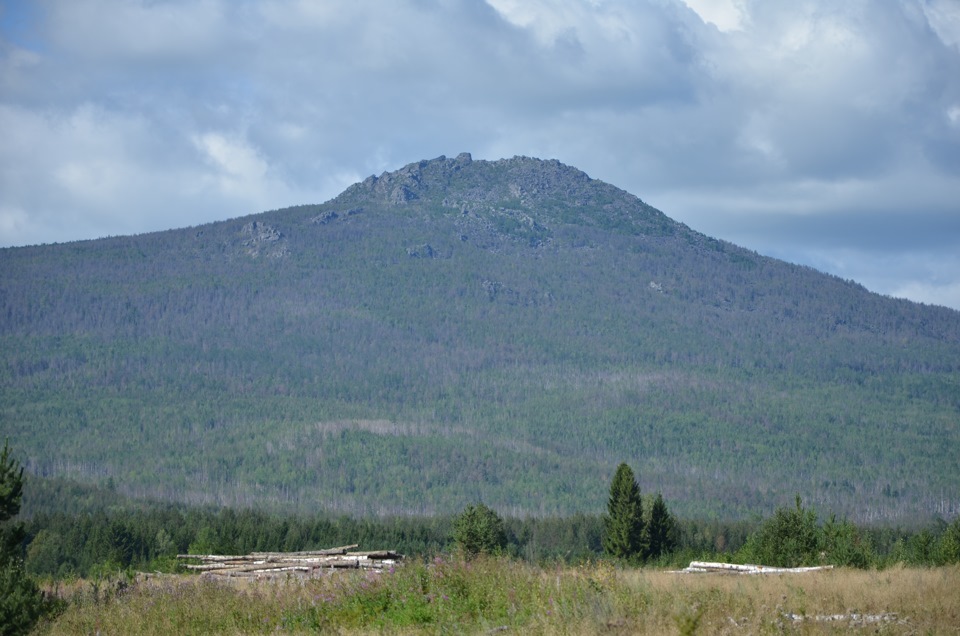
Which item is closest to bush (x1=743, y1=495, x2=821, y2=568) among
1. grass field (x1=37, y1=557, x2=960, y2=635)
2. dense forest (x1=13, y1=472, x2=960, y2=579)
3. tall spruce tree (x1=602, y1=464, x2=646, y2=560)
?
dense forest (x1=13, y1=472, x2=960, y2=579)

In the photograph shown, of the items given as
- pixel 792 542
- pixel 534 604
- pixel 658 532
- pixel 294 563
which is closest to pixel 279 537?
pixel 658 532

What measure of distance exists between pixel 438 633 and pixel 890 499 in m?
189

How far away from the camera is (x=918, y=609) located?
1766 cm

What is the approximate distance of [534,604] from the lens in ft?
59.6

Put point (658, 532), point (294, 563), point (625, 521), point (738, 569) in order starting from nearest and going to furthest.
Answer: point (738, 569) < point (294, 563) < point (625, 521) < point (658, 532)

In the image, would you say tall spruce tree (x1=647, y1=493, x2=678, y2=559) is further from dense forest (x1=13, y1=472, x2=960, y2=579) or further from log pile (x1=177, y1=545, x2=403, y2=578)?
log pile (x1=177, y1=545, x2=403, y2=578)

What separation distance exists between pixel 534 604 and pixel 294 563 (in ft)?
41.7

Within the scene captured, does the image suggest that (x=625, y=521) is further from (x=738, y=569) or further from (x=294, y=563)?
(x=294, y=563)

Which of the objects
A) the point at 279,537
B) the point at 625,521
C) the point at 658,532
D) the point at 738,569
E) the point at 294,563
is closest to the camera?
the point at 738,569

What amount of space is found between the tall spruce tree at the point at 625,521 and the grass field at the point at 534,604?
43944mm

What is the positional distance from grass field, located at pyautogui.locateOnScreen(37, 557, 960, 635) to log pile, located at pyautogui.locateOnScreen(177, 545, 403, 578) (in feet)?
11.5

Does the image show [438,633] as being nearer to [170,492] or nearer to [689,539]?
[689,539]

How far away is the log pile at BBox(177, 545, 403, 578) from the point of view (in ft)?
89.6

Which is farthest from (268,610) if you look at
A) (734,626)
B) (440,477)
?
(440,477)
